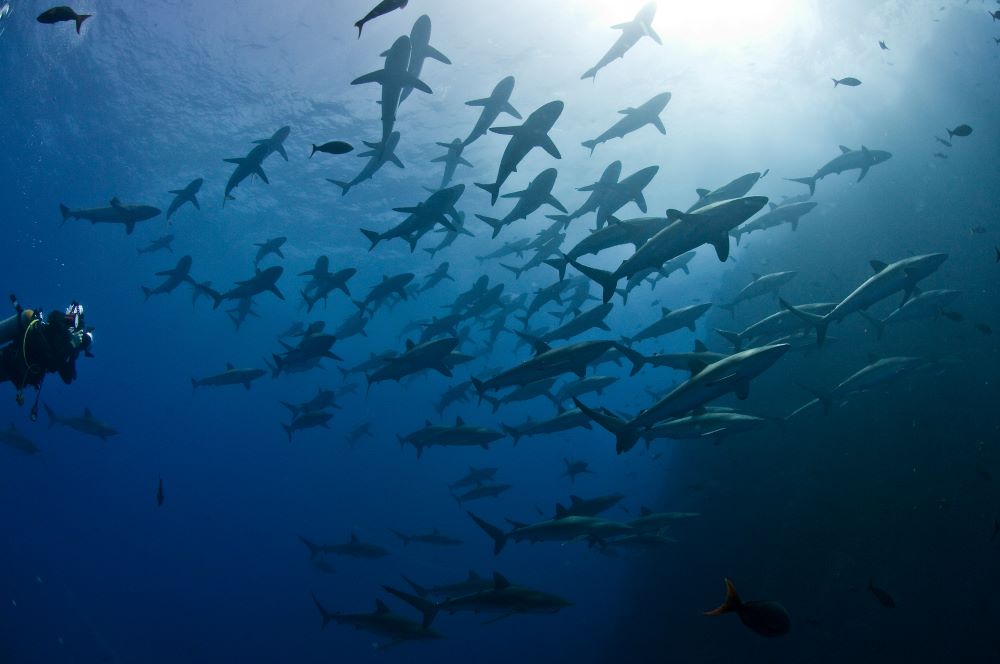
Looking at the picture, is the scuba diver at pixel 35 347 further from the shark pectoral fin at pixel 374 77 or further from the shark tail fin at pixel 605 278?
the shark tail fin at pixel 605 278

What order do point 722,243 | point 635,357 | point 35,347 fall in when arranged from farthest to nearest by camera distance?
1. point 635,357
2. point 35,347
3. point 722,243

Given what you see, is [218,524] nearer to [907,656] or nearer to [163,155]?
[163,155]

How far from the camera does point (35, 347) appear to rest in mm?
4832

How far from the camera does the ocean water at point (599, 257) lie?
12250mm

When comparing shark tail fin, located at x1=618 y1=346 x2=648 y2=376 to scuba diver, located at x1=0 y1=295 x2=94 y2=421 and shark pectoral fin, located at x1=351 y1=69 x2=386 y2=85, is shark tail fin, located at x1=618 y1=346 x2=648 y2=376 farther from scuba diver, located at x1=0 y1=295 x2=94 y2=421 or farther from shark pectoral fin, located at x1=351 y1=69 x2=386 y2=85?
scuba diver, located at x1=0 y1=295 x2=94 y2=421

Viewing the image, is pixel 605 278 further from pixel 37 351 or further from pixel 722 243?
pixel 37 351

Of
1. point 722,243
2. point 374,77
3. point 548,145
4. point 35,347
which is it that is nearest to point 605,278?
A: point 722,243

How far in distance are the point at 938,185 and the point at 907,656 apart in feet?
45.2

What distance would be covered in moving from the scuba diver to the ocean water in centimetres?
1342

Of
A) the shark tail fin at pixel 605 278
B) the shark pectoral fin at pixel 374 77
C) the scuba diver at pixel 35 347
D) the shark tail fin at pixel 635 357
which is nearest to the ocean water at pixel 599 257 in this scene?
the shark tail fin at pixel 635 357

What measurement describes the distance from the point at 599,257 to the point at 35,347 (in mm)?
33304

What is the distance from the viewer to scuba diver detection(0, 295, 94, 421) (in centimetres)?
477

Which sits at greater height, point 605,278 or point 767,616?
point 605,278

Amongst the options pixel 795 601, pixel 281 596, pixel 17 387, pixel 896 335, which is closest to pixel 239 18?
pixel 17 387
